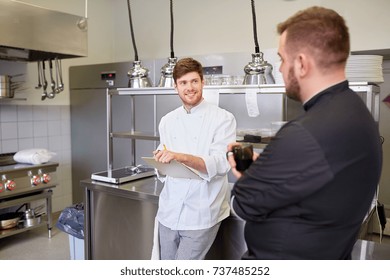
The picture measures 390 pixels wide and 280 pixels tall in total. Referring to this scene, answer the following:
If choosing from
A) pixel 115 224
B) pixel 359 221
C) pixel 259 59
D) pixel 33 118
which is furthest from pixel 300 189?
pixel 33 118

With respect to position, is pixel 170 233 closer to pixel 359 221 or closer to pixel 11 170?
pixel 359 221

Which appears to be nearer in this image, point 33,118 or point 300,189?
point 300,189

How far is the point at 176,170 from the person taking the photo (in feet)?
5.48

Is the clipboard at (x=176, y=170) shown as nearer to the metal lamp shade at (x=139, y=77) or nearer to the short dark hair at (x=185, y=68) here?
the short dark hair at (x=185, y=68)

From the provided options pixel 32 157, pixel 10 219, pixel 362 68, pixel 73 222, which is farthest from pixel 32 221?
pixel 362 68

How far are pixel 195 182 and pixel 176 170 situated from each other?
4.4 inches

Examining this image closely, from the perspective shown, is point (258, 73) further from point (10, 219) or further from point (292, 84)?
point (10, 219)

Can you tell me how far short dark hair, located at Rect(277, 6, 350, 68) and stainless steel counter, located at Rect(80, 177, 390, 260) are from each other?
1.11 meters

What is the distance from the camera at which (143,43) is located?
435 cm

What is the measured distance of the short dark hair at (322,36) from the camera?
944 mm

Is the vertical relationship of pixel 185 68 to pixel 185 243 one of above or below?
above

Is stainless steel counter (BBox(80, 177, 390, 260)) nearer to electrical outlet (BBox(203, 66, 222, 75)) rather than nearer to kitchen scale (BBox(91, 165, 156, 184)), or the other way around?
kitchen scale (BBox(91, 165, 156, 184))

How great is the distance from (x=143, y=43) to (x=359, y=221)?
3.74 metres

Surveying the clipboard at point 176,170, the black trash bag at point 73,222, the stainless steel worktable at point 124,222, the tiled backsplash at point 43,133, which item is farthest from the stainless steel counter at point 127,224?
the tiled backsplash at point 43,133
